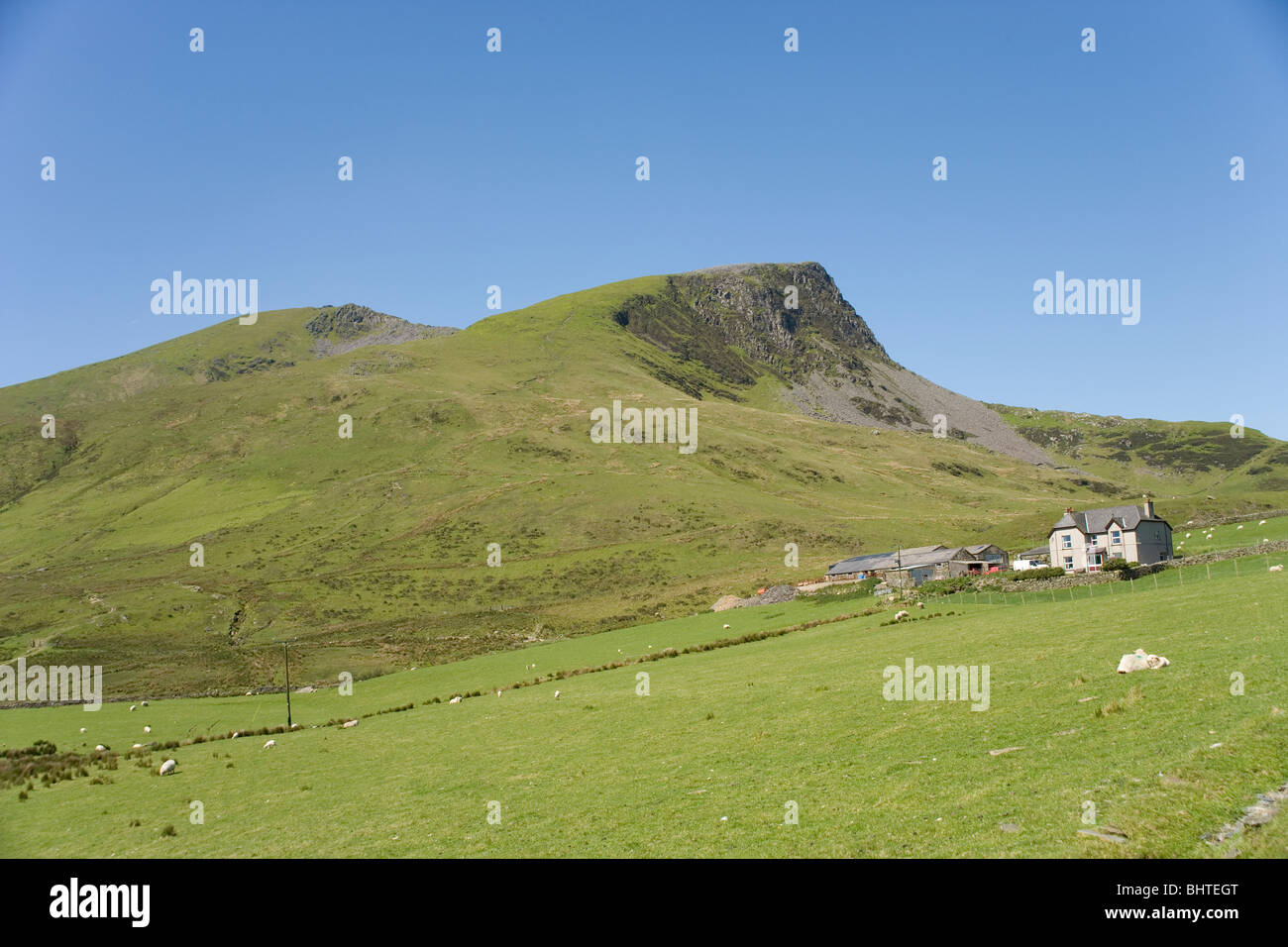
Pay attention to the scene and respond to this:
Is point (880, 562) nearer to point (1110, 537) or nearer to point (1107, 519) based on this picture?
point (1107, 519)

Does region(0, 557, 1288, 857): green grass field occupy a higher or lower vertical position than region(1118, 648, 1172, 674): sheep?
lower

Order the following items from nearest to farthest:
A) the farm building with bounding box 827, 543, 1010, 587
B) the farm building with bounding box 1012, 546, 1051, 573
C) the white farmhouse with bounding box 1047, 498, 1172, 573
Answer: the white farmhouse with bounding box 1047, 498, 1172, 573
the farm building with bounding box 1012, 546, 1051, 573
the farm building with bounding box 827, 543, 1010, 587

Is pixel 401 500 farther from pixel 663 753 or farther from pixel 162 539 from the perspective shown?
pixel 663 753

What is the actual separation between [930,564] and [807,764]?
9907cm

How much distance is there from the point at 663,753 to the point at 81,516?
222181 millimetres

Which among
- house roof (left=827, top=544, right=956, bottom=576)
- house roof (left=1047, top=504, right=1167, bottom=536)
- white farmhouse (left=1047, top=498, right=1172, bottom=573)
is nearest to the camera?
white farmhouse (left=1047, top=498, right=1172, bottom=573)

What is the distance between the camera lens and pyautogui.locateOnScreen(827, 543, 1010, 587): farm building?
112m

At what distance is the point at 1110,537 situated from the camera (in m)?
95.8

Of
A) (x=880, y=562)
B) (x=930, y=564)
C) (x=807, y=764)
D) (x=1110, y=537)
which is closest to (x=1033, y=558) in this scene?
(x=930, y=564)

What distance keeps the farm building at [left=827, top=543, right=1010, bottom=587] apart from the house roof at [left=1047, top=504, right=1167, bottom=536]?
12020 millimetres

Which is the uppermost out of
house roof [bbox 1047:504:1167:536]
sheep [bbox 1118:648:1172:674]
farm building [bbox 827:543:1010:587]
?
house roof [bbox 1047:504:1167:536]

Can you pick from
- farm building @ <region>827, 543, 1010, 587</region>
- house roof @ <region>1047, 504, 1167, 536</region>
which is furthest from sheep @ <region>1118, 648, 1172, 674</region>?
farm building @ <region>827, 543, 1010, 587</region>

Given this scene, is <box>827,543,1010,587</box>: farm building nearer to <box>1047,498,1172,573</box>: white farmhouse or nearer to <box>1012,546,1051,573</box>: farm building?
<box>1012,546,1051,573</box>: farm building

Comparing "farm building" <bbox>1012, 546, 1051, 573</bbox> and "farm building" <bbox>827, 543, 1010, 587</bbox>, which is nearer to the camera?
"farm building" <bbox>1012, 546, 1051, 573</bbox>
